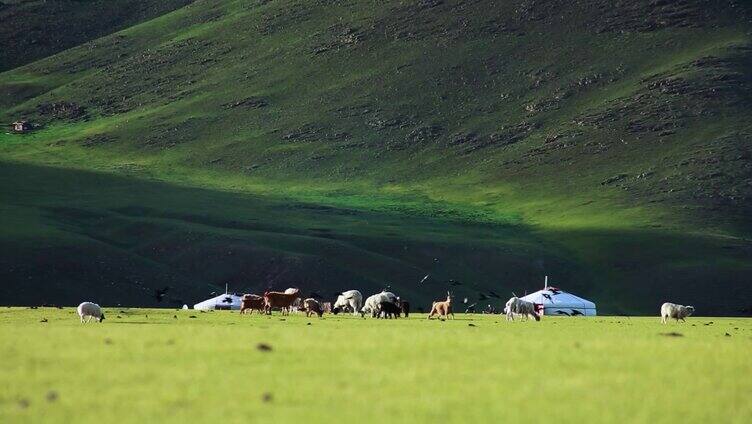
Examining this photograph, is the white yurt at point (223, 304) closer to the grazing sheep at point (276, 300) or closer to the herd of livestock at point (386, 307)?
the herd of livestock at point (386, 307)

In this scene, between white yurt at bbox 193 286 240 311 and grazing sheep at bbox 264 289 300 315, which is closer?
grazing sheep at bbox 264 289 300 315

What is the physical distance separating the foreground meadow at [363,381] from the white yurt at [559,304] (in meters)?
78.8

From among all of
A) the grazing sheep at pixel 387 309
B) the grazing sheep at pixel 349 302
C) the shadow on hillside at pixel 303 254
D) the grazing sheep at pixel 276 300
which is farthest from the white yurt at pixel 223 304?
the grazing sheep at pixel 387 309

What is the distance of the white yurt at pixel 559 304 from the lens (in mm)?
116812

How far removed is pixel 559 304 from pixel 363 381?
3672 inches

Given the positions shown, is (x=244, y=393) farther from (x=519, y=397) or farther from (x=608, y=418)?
(x=608, y=418)

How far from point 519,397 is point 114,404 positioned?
692cm

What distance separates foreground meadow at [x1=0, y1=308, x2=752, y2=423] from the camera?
22.3m

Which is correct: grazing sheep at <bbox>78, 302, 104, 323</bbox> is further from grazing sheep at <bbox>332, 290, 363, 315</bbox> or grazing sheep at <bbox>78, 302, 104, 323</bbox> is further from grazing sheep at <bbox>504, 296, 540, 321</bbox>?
grazing sheep at <bbox>332, 290, 363, 315</bbox>

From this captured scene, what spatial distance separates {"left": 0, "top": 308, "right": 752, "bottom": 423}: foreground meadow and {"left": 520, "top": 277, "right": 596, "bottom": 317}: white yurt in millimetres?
78845

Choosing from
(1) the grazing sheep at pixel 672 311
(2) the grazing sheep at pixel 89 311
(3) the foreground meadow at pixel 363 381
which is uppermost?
(1) the grazing sheep at pixel 672 311

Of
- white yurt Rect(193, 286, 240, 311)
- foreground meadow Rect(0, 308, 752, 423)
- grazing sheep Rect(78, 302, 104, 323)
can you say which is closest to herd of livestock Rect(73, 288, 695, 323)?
grazing sheep Rect(78, 302, 104, 323)

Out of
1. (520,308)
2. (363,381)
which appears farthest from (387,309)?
(363,381)

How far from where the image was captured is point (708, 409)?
23.4 metres
